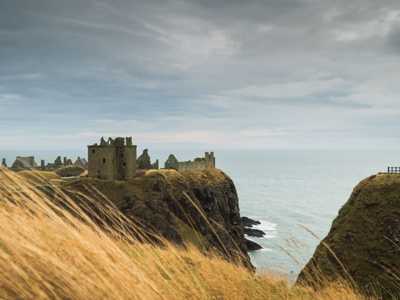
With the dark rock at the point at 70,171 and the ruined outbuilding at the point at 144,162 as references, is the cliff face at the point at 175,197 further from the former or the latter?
the dark rock at the point at 70,171

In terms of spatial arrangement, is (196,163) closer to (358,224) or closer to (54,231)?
(358,224)

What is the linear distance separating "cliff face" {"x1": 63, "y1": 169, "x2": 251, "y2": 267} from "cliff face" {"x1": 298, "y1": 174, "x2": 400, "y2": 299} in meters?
31.4

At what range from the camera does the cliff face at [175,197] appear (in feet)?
296

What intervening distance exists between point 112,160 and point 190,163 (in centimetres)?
3450

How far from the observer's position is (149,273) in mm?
5273

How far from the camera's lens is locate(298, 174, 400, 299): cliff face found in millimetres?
34562

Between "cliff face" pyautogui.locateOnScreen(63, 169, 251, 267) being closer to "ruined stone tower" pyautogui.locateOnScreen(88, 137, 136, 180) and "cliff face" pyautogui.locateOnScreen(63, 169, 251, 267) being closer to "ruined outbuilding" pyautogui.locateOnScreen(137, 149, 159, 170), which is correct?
"ruined stone tower" pyautogui.locateOnScreen(88, 137, 136, 180)

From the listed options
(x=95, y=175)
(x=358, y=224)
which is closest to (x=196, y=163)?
(x=95, y=175)

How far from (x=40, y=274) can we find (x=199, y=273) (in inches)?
161

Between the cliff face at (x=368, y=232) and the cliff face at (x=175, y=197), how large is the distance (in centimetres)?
3139

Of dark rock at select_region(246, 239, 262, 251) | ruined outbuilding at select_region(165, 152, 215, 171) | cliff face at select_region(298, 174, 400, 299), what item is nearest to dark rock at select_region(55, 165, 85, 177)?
ruined outbuilding at select_region(165, 152, 215, 171)

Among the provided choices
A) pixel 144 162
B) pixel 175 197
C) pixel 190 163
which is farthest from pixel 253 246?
pixel 144 162

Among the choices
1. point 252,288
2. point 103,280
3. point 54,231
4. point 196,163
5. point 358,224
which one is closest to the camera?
point 103,280

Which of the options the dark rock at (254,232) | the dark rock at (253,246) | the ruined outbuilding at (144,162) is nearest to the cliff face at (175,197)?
the dark rock at (253,246)
